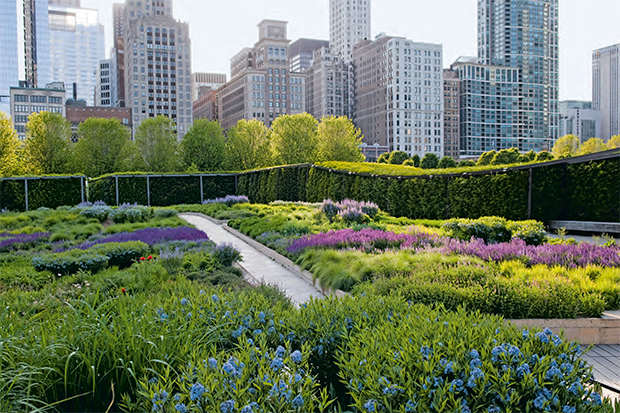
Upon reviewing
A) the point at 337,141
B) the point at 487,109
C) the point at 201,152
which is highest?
the point at 487,109

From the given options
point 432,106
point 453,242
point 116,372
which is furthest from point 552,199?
point 432,106

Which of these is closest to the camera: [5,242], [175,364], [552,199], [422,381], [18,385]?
[422,381]

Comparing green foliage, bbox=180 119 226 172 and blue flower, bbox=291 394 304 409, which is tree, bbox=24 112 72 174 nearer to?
green foliage, bbox=180 119 226 172

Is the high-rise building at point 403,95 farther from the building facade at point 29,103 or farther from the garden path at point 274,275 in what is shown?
the garden path at point 274,275

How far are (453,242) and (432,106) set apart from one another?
148179 mm

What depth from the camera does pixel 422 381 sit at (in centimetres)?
257

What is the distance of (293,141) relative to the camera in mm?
48312

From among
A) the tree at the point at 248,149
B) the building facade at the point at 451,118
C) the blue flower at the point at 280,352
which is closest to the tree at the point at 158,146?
the tree at the point at 248,149

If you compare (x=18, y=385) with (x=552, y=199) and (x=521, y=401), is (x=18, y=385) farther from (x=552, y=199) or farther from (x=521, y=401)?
(x=552, y=199)

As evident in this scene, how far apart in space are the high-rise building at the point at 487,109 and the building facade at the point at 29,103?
124 m

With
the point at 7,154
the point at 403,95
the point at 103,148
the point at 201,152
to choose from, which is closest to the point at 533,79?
the point at 403,95

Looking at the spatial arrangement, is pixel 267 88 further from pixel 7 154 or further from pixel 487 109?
pixel 7 154

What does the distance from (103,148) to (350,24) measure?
150703 mm

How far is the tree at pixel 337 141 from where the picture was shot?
51312 mm
